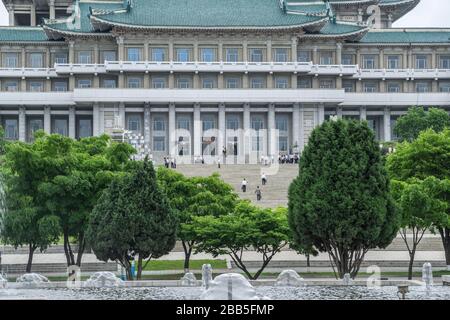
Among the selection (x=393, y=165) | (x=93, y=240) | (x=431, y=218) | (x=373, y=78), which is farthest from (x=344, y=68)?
(x=93, y=240)

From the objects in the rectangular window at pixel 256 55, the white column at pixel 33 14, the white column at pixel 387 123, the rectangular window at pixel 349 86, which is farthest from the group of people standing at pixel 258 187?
the white column at pixel 33 14

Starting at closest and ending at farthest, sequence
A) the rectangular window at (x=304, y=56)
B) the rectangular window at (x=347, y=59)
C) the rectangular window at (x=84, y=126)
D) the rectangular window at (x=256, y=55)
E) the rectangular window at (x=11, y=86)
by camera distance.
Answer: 1. the rectangular window at (x=256, y=55)
2. the rectangular window at (x=84, y=126)
3. the rectangular window at (x=11, y=86)
4. the rectangular window at (x=304, y=56)
5. the rectangular window at (x=347, y=59)

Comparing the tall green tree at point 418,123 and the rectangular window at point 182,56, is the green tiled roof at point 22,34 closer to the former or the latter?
the rectangular window at point 182,56

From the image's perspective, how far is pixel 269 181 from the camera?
2665 inches

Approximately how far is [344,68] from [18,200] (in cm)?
5309

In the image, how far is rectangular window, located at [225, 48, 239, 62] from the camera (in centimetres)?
9238

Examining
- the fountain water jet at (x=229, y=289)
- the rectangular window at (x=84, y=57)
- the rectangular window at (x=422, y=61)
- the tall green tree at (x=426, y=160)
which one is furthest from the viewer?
the rectangular window at (x=422, y=61)

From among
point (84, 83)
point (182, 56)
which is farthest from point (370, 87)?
point (84, 83)

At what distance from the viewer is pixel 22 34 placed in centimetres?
9525

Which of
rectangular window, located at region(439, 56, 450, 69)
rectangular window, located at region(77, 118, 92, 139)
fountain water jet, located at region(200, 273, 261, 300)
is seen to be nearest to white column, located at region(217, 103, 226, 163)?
rectangular window, located at region(77, 118, 92, 139)

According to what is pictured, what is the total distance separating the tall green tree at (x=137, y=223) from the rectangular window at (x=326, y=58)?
5724 centimetres

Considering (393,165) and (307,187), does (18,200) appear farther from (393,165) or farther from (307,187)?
(393,165)

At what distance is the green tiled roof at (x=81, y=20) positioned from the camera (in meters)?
91.0

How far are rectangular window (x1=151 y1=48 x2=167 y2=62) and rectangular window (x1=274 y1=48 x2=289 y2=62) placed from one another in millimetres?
9479
